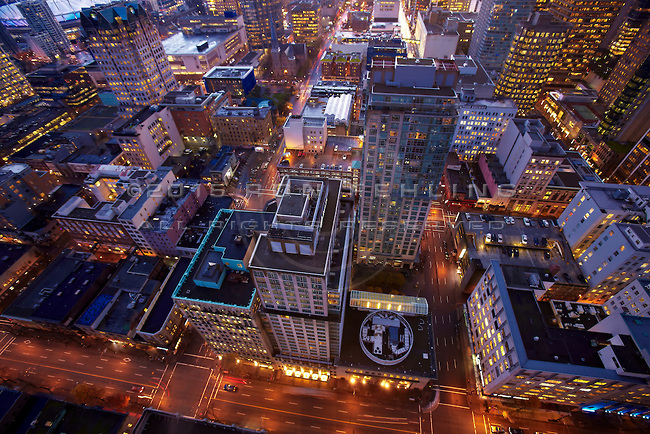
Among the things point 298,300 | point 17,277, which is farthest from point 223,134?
point 298,300

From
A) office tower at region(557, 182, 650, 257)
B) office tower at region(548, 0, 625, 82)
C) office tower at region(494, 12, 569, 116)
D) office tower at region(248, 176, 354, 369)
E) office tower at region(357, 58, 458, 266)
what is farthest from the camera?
office tower at region(548, 0, 625, 82)

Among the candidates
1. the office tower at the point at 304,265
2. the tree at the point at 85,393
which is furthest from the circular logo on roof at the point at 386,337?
the tree at the point at 85,393

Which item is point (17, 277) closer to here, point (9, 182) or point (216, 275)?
point (9, 182)

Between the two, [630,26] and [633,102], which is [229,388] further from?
[630,26]

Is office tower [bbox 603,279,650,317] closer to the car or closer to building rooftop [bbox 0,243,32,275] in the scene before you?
the car

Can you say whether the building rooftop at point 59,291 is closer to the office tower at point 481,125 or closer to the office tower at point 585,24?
the office tower at point 481,125

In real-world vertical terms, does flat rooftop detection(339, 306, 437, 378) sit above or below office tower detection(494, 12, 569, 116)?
below

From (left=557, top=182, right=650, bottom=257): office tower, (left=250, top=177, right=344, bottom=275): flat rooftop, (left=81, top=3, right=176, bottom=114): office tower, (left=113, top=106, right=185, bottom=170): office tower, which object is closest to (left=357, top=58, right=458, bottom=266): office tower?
(left=250, top=177, right=344, bottom=275): flat rooftop

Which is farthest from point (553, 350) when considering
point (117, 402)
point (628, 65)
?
point (628, 65)
